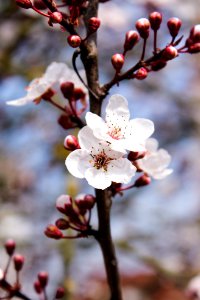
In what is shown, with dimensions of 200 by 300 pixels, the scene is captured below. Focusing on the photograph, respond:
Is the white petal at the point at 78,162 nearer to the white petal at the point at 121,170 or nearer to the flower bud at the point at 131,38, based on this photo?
the white petal at the point at 121,170

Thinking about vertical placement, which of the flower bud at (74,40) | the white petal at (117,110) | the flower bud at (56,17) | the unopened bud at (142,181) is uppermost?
the flower bud at (56,17)

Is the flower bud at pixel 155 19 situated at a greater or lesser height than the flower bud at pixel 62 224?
greater

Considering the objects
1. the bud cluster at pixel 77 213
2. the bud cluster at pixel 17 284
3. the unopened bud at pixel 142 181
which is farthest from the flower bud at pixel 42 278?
the unopened bud at pixel 142 181

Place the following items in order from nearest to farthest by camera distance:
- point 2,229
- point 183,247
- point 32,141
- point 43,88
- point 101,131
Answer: point 101,131 → point 43,88 → point 2,229 → point 32,141 → point 183,247

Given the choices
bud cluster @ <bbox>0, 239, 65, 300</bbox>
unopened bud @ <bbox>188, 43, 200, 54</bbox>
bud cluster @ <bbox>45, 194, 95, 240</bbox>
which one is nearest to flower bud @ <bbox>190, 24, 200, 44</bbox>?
unopened bud @ <bbox>188, 43, 200, 54</bbox>

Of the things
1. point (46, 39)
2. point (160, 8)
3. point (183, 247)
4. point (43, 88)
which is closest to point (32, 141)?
point (46, 39)

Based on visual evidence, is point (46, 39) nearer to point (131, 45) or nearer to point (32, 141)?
point (32, 141)

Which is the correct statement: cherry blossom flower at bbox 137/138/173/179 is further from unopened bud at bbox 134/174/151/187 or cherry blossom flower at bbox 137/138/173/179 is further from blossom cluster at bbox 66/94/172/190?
blossom cluster at bbox 66/94/172/190
